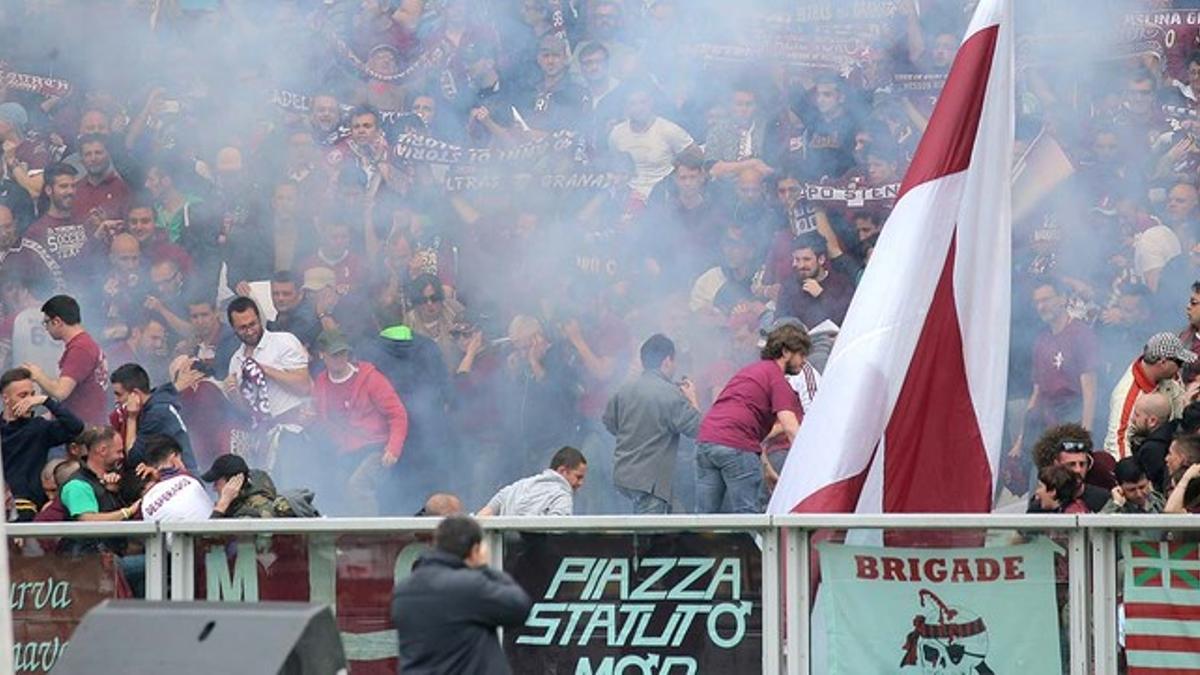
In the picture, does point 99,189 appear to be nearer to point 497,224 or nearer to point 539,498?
point 497,224

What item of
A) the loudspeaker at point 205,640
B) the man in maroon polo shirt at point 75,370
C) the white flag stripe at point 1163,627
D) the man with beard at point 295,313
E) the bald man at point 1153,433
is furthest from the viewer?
the man with beard at point 295,313

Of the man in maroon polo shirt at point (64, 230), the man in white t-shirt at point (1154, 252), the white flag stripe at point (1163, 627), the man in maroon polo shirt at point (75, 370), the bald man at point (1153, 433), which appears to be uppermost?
the man in maroon polo shirt at point (64, 230)

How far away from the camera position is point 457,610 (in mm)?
5844

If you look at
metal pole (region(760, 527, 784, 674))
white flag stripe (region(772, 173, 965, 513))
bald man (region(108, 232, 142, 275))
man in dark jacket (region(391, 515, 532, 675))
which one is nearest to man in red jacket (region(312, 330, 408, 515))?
bald man (region(108, 232, 142, 275))

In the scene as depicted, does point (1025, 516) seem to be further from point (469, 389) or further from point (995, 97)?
point (469, 389)

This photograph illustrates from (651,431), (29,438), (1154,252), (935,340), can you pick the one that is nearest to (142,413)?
(29,438)

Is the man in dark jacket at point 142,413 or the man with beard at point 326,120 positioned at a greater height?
the man with beard at point 326,120

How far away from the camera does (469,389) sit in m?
10.8

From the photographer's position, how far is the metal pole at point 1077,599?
6.53m

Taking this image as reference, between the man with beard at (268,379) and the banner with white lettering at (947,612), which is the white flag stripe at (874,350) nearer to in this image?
the banner with white lettering at (947,612)

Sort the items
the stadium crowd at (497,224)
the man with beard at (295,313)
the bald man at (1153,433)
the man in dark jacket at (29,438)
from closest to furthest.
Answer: the bald man at (1153,433), the man in dark jacket at (29,438), the stadium crowd at (497,224), the man with beard at (295,313)

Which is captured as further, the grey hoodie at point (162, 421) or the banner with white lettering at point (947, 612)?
the grey hoodie at point (162, 421)

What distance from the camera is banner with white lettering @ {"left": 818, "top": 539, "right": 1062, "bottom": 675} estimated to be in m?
6.54

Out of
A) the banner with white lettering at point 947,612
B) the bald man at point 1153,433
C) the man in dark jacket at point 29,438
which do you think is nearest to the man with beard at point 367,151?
the man in dark jacket at point 29,438
